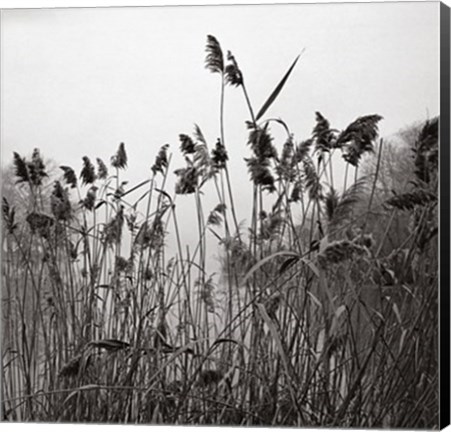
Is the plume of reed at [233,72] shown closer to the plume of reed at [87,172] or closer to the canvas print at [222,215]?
the canvas print at [222,215]

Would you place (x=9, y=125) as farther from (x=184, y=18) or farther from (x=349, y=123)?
(x=349, y=123)

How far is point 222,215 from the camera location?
625cm

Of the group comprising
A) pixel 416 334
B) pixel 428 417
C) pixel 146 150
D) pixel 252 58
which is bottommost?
pixel 428 417

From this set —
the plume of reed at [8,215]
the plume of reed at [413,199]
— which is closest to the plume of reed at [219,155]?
the plume of reed at [413,199]

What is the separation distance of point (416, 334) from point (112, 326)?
142 centimetres

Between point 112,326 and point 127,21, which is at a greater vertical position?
point 127,21

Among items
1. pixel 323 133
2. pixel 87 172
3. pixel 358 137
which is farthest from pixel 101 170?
pixel 358 137

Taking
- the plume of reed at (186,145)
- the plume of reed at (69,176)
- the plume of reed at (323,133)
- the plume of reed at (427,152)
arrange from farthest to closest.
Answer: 1. the plume of reed at (69,176)
2. the plume of reed at (186,145)
3. the plume of reed at (323,133)
4. the plume of reed at (427,152)

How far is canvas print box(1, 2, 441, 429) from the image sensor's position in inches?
240

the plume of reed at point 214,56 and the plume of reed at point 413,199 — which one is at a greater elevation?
the plume of reed at point 214,56

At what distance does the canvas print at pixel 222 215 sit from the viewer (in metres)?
6.09

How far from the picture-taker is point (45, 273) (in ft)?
21.1

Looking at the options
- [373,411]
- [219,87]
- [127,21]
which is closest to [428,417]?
[373,411]

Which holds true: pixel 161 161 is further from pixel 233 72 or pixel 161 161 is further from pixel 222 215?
pixel 233 72
